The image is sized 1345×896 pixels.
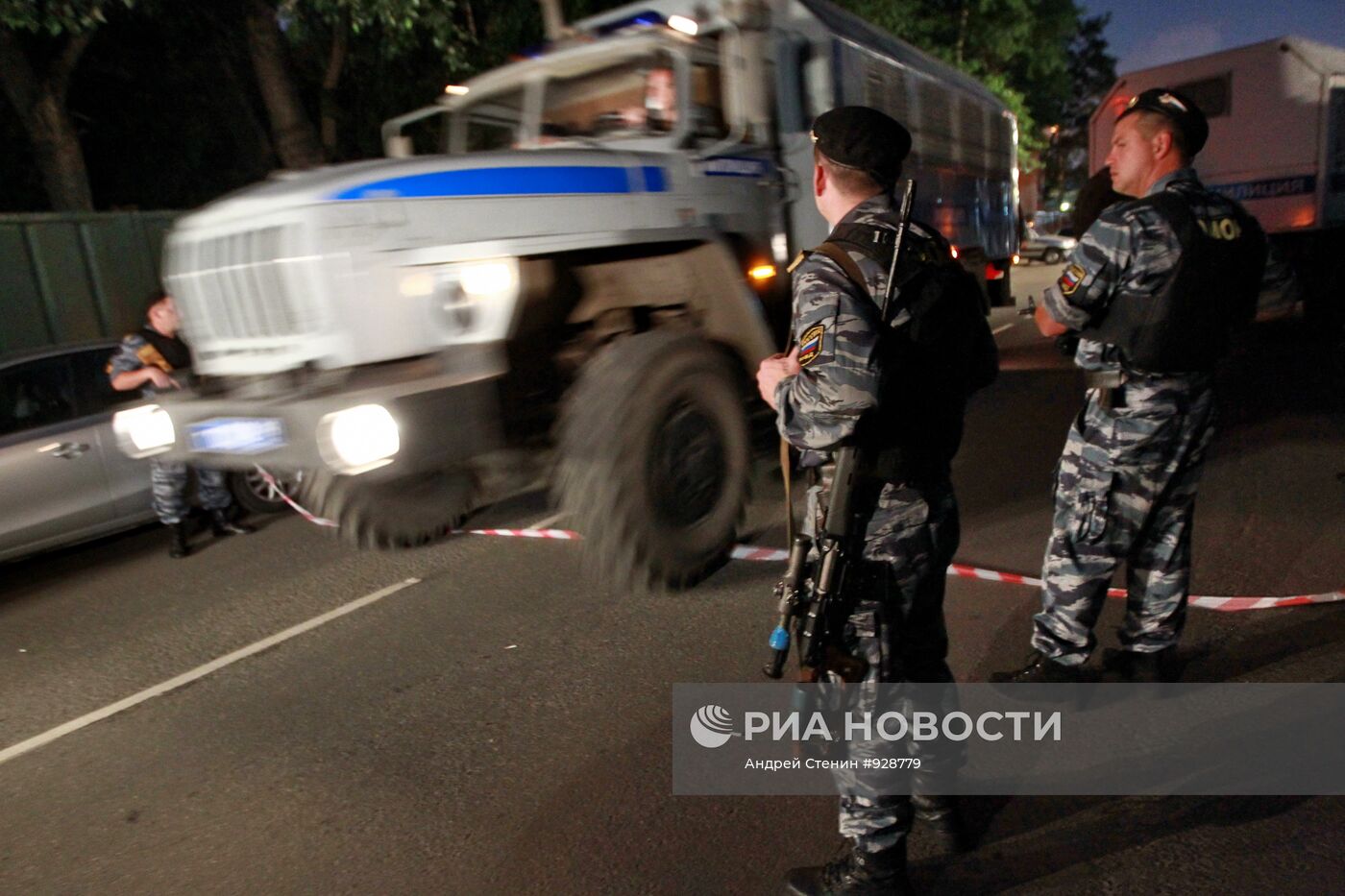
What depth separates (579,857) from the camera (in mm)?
2461

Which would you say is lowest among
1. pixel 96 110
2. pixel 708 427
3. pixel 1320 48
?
pixel 708 427

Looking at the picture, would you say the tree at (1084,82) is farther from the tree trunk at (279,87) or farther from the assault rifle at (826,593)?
the assault rifle at (826,593)

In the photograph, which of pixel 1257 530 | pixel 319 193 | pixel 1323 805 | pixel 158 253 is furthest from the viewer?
pixel 158 253

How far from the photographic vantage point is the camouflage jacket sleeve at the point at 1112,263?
2709mm

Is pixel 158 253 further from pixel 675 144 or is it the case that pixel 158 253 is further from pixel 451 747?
pixel 451 747

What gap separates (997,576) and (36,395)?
18.3 ft

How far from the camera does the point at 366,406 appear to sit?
3223 mm

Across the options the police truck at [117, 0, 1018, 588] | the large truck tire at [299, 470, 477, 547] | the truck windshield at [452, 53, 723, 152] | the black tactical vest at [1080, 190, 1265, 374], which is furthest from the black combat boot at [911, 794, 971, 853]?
the truck windshield at [452, 53, 723, 152]

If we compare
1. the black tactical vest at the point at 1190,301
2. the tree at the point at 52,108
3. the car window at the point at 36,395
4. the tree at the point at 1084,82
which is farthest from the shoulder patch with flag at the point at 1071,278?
the tree at the point at 1084,82

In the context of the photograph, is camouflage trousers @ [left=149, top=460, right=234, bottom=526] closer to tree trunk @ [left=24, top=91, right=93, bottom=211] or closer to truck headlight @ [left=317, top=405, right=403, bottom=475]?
truck headlight @ [left=317, top=405, right=403, bottom=475]

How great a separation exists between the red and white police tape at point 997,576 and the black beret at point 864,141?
122cm

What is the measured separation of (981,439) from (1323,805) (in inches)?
167

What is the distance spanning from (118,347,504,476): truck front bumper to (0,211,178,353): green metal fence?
6.48m

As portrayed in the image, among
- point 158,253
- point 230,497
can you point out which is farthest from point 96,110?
point 230,497
